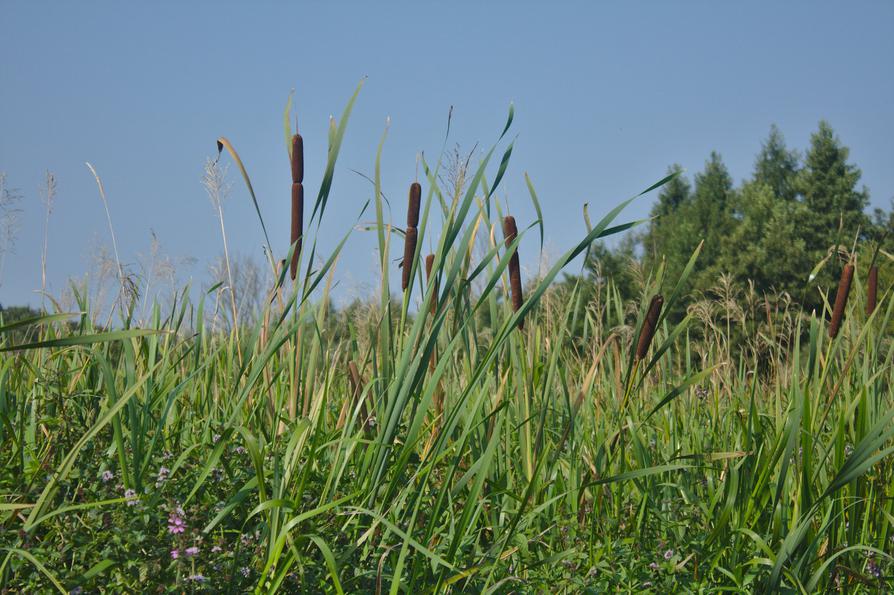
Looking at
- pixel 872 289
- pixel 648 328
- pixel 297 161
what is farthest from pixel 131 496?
pixel 872 289

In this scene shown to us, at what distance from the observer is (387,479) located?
2.57 m

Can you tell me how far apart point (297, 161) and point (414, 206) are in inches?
17.0

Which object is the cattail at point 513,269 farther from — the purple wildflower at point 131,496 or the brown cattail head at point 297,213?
the purple wildflower at point 131,496

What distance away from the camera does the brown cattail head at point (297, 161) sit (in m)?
2.71

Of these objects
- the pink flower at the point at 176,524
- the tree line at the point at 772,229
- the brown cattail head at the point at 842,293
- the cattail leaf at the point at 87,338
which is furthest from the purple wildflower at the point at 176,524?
the tree line at the point at 772,229

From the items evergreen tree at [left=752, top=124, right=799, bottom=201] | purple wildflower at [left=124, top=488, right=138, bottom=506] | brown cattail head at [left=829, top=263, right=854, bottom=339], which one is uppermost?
evergreen tree at [left=752, top=124, right=799, bottom=201]

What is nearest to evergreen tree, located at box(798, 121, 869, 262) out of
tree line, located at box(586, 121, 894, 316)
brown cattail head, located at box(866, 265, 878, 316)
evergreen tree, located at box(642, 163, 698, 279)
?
tree line, located at box(586, 121, 894, 316)

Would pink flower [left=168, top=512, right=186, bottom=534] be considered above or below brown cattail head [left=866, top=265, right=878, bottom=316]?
below

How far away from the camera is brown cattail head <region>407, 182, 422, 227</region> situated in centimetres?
262

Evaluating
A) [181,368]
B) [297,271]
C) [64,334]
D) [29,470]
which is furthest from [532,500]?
[64,334]

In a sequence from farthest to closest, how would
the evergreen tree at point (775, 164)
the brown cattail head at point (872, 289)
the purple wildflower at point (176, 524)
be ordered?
the evergreen tree at point (775, 164), the brown cattail head at point (872, 289), the purple wildflower at point (176, 524)

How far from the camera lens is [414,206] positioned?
263cm

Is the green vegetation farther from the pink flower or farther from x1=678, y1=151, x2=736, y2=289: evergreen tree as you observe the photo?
x1=678, y1=151, x2=736, y2=289: evergreen tree

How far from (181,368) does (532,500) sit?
6.56 ft
